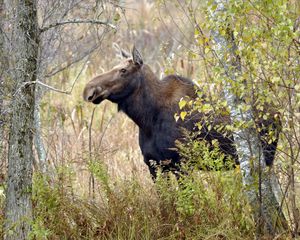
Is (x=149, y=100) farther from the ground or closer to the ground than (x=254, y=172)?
farther from the ground

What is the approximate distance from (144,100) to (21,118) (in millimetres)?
2898

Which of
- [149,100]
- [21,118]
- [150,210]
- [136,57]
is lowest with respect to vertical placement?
[150,210]

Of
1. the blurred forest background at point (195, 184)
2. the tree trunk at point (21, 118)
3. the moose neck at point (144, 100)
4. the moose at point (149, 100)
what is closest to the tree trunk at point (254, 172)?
the blurred forest background at point (195, 184)

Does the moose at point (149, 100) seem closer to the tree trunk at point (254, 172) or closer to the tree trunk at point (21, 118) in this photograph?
the tree trunk at point (254, 172)

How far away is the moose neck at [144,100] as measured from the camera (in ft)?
32.1

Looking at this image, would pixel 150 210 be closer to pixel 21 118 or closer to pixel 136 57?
pixel 21 118

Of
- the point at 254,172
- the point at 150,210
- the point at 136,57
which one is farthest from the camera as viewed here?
the point at 136,57

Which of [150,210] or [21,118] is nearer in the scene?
[21,118]

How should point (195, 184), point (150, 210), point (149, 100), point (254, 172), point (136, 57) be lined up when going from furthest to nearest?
point (149, 100) → point (136, 57) → point (150, 210) → point (195, 184) → point (254, 172)

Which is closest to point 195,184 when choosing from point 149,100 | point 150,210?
point 150,210

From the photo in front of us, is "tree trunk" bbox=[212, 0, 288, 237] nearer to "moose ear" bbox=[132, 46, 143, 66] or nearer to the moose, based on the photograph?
the moose

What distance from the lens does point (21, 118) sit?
7.17 m

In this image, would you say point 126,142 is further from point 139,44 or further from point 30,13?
point 139,44

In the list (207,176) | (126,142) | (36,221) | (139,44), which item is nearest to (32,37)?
(36,221)
